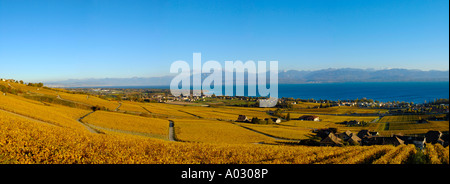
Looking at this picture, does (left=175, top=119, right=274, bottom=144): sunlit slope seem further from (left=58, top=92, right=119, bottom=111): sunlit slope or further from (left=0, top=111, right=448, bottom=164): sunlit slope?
(left=58, top=92, right=119, bottom=111): sunlit slope

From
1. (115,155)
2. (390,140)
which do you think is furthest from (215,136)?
(390,140)

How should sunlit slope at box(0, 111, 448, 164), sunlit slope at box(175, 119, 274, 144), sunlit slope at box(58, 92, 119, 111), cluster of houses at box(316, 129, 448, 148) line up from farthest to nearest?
sunlit slope at box(58, 92, 119, 111)
cluster of houses at box(316, 129, 448, 148)
sunlit slope at box(175, 119, 274, 144)
sunlit slope at box(0, 111, 448, 164)

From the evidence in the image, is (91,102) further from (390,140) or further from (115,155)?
(390,140)

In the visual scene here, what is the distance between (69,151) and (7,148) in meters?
2.19

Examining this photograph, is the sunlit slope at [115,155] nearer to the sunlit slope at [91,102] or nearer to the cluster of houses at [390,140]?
the cluster of houses at [390,140]

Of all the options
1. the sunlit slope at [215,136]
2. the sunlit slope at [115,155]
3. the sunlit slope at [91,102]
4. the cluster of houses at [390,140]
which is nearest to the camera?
the sunlit slope at [115,155]

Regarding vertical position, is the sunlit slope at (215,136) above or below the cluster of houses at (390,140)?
above

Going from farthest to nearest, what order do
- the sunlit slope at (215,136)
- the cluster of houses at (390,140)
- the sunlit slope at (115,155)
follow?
the cluster of houses at (390,140), the sunlit slope at (215,136), the sunlit slope at (115,155)

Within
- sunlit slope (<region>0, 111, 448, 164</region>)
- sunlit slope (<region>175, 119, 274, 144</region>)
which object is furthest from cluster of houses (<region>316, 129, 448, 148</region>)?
sunlit slope (<region>0, 111, 448, 164</region>)

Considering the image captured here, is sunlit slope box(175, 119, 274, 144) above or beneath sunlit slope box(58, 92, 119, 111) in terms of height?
beneath

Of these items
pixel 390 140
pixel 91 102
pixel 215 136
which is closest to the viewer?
pixel 215 136

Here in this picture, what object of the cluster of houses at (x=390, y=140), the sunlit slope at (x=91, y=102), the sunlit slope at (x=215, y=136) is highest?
the sunlit slope at (x=91, y=102)

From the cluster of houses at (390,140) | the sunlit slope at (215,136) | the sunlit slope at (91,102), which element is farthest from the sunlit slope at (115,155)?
the sunlit slope at (91,102)
